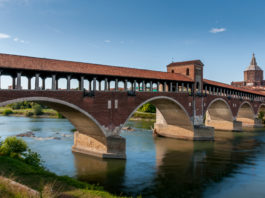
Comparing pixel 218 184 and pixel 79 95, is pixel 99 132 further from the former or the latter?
pixel 218 184

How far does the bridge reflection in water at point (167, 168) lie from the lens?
709 inches

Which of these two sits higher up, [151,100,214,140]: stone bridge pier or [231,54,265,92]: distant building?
[231,54,265,92]: distant building

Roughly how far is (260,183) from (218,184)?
11.5 ft

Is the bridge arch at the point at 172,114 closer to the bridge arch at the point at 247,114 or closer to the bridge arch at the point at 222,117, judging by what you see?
the bridge arch at the point at 222,117

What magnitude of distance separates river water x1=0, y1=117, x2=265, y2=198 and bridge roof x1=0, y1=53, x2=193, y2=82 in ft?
29.2

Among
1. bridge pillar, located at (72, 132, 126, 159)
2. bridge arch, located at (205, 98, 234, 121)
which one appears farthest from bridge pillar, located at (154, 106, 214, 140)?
bridge pillar, located at (72, 132, 126, 159)

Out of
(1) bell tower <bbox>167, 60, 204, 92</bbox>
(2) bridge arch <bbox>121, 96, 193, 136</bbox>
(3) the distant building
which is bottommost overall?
(2) bridge arch <bbox>121, 96, 193, 136</bbox>

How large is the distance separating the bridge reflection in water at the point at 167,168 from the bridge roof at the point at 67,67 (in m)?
8.98

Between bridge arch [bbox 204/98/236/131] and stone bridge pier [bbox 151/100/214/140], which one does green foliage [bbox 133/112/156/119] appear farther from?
stone bridge pier [bbox 151/100/214/140]

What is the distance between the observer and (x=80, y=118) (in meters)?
24.3

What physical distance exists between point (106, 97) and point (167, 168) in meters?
9.23

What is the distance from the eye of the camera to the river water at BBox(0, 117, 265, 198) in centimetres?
1781

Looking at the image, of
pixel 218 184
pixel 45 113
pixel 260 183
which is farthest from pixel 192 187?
pixel 45 113

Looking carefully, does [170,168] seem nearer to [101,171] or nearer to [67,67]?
[101,171]
